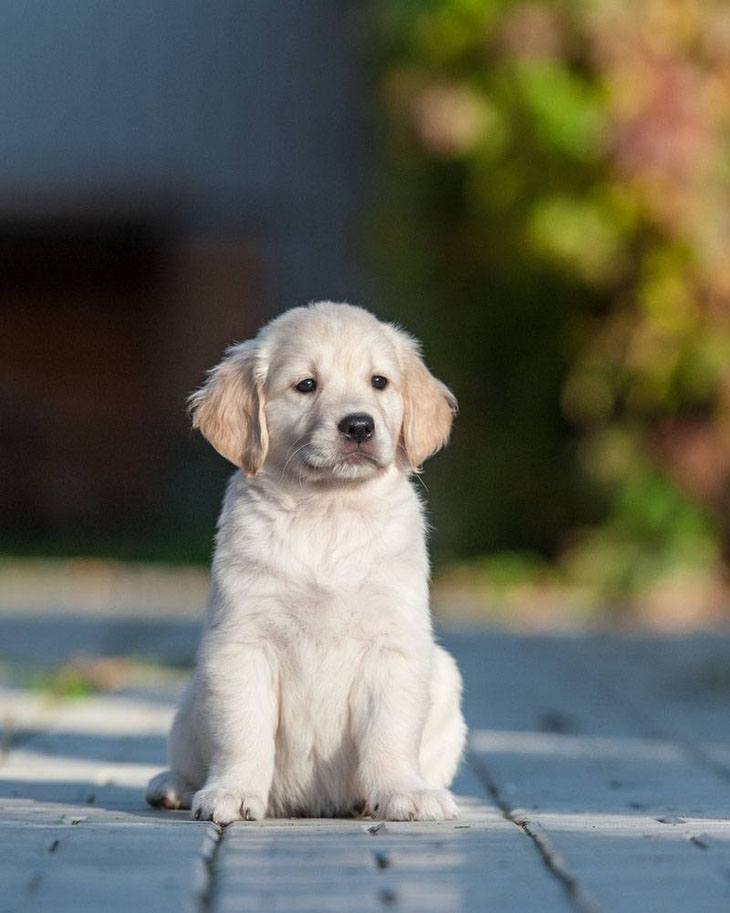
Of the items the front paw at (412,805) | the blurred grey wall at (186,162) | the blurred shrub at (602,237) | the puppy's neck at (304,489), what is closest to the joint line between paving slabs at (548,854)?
the front paw at (412,805)

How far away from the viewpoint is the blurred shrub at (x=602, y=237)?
460 inches

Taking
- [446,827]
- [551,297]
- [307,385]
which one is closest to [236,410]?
[307,385]

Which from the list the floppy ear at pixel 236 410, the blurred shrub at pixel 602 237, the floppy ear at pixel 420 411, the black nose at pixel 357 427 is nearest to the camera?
the black nose at pixel 357 427

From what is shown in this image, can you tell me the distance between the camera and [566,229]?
38.7 ft

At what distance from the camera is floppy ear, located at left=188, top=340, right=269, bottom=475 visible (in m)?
4.28

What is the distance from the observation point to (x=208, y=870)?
3148 mm

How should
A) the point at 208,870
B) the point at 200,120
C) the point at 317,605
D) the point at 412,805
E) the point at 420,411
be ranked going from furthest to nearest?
the point at 200,120
the point at 420,411
the point at 317,605
the point at 412,805
the point at 208,870

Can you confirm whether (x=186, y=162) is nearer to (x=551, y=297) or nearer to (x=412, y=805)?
(x=551, y=297)

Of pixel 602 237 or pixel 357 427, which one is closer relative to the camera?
pixel 357 427

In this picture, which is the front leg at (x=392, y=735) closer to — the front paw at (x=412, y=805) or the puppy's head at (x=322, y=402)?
the front paw at (x=412, y=805)

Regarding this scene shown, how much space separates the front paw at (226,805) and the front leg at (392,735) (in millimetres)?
254

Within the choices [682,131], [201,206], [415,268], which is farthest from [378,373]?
[201,206]

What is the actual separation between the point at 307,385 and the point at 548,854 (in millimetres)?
1403

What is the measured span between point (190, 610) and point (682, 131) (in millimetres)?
4360
